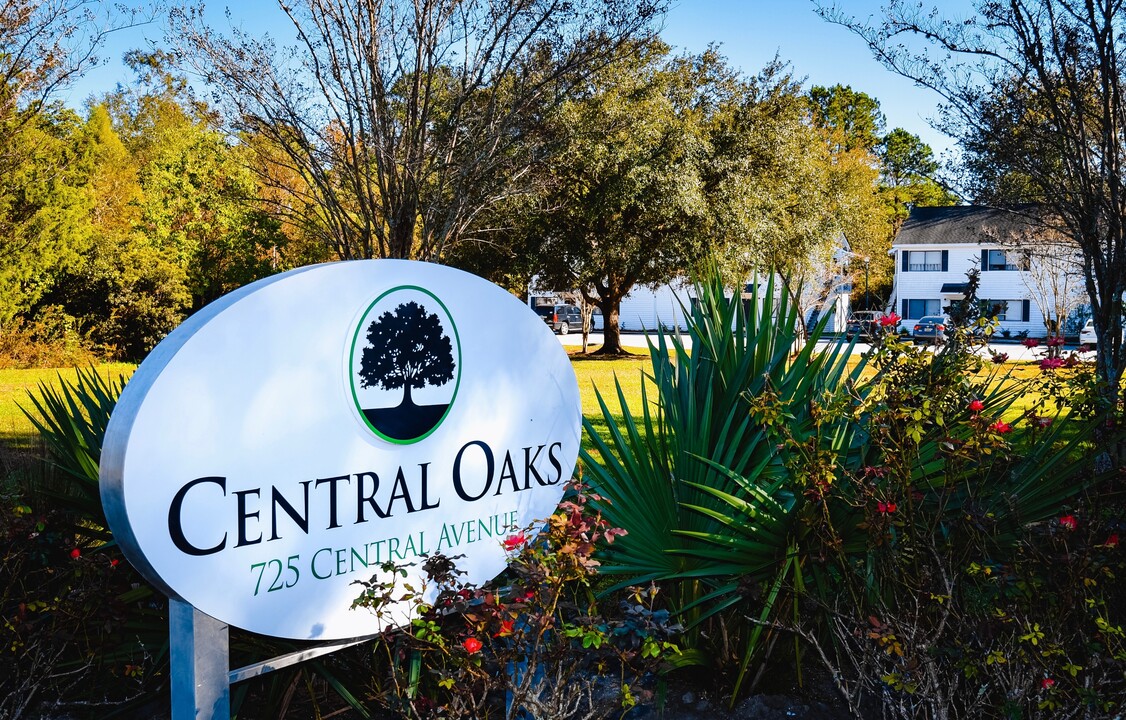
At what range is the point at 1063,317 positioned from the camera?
24828 millimetres

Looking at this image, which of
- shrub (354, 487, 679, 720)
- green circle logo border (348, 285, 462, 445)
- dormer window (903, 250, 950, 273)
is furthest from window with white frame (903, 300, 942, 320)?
shrub (354, 487, 679, 720)

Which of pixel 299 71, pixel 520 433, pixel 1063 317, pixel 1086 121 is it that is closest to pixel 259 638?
pixel 520 433

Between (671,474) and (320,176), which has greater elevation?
(320,176)

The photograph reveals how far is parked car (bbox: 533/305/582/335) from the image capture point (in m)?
45.1

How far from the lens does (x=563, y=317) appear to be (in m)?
46.6

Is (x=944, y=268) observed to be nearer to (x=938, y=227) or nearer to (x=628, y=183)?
(x=938, y=227)

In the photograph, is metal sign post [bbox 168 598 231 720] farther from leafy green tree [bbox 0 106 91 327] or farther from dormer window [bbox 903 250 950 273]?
dormer window [bbox 903 250 950 273]

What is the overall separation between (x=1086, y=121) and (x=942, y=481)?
17.9ft

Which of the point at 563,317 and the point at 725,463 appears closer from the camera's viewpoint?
the point at 725,463

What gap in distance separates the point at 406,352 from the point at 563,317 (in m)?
43.4

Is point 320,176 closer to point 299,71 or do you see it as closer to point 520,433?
point 299,71

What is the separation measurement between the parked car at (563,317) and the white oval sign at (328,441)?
133ft

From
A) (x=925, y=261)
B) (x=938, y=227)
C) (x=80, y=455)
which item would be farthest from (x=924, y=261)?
(x=80, y=455)

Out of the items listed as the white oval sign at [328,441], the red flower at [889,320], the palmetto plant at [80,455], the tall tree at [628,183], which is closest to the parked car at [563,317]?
the tall tree at [628,183]
